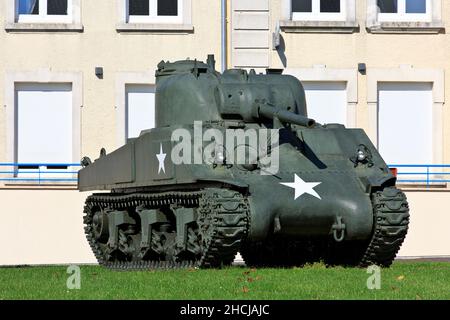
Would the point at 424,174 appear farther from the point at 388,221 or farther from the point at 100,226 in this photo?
the point at 388,221

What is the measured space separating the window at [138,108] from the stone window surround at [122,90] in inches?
5.8

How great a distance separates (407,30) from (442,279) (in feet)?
44.7

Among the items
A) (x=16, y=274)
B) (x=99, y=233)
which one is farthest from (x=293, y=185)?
(x=99, y=233)

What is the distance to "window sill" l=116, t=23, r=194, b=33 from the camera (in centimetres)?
2994

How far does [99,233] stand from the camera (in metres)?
24.4

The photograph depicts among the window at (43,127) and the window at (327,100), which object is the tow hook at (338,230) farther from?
the window at (43,127)

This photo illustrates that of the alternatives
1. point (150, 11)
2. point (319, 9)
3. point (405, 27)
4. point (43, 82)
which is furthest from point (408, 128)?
point (43, 82)

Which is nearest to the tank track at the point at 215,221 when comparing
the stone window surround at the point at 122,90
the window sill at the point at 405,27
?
the stone window surround at the point at 122,90

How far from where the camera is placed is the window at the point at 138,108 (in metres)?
30.2

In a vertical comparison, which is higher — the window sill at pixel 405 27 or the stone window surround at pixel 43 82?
the window sill at pixel 405 27

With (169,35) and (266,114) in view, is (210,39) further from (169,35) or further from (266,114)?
(266,114)

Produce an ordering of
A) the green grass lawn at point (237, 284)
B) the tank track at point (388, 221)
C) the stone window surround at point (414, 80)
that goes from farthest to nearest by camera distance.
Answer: the stone window surround at point (414, 80)
the tank track at point (388, 221)
the green grass lawn at point (237, 284)

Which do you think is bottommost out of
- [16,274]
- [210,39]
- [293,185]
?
[16,274]

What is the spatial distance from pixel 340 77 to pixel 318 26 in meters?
1.19
